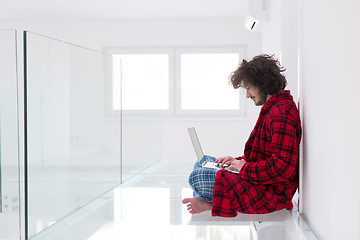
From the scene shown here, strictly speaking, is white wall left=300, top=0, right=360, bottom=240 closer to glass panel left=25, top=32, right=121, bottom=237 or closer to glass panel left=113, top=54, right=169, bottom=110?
glass panel left=25, top=32, right=121, bottom=237

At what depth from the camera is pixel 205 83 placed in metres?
4.98

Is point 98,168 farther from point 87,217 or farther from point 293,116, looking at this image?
point 293,116

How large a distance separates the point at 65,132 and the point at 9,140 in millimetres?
436

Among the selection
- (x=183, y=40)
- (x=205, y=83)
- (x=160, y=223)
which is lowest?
(x=160, y=223)

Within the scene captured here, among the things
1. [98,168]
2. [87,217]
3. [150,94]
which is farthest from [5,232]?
[150,94]

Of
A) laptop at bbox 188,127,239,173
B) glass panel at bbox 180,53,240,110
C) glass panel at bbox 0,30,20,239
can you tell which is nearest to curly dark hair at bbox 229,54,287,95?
laptop at bbox 188,127,239,173

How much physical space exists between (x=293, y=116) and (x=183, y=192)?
1213mm

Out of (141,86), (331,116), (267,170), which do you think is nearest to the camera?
(331,116)

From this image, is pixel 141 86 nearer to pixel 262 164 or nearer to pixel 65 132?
pixel 65 132

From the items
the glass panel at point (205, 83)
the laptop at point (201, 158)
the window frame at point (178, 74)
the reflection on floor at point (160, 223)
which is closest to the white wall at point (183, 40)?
the window frame at point (178, 74)

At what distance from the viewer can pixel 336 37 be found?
1.23 m

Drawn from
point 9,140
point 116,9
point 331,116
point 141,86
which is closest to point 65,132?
point 9,140

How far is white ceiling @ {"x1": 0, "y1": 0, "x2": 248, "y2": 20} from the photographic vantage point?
4.28m

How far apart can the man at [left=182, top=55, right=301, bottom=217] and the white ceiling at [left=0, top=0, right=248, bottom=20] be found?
2649mm
